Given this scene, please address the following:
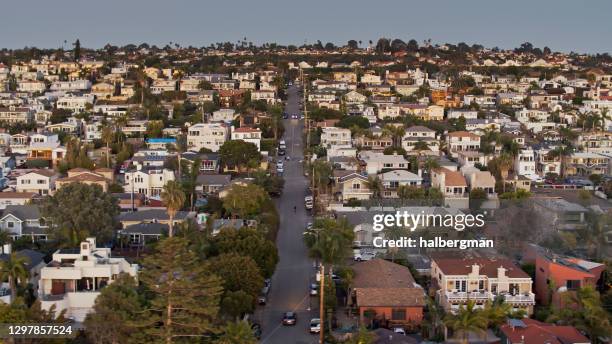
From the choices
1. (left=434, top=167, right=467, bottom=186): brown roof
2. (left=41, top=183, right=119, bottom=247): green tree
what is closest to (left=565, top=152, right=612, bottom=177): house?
(left=434, top=167, right=467, bottom=186): brown roof

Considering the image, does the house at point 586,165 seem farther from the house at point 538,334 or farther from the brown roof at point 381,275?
the house at point 538,334

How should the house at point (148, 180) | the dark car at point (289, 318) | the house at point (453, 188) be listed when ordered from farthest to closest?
1. the house at point (148, 180)
2. the house at point (453, 188)
3. the dark car at point (289, 318)

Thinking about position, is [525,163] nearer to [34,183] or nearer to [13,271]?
[34,183]

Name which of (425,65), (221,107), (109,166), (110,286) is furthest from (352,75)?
(110,286)

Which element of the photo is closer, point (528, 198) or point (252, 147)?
point (528, 198)

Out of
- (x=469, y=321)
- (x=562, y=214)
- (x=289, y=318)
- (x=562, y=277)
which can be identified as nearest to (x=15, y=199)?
(x=289, y=318)

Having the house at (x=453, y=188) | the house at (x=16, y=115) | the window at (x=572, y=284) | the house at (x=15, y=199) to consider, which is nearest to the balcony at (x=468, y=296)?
the window at (x=572, y=284)

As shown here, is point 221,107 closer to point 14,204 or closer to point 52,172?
point 52,172
